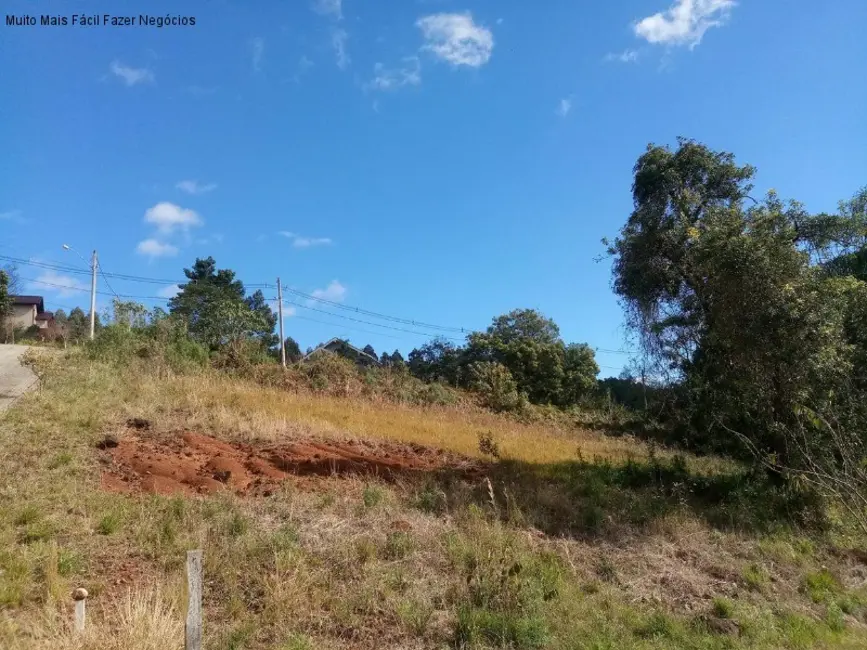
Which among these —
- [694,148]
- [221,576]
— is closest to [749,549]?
[221,576]

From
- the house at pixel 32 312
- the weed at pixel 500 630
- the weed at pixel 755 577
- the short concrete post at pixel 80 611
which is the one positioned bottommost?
the weed at pixel 755 577

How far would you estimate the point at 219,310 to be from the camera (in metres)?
27.6

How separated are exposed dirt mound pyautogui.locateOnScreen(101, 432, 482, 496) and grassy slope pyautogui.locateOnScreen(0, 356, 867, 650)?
444mm

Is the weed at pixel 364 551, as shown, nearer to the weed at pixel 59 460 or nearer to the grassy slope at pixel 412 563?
the grassy slope at pixel 412 563

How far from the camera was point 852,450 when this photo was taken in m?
7.82

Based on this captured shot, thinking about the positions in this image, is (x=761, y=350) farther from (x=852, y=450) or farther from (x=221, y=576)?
(x=221, y=576)

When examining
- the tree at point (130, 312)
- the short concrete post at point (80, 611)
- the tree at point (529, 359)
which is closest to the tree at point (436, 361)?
the tree at point (529, 359)

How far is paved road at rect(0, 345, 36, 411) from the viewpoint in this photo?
1059cm

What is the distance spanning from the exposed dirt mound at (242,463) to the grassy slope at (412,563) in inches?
17.5

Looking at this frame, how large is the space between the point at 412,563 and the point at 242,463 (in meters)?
4.00

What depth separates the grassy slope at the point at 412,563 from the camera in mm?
4398

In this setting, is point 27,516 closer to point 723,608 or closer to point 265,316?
point 723,608

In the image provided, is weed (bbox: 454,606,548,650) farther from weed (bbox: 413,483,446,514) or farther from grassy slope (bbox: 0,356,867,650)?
weed (bbox: 413,483,446,514)

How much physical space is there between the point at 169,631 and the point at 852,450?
8592 millimetres
